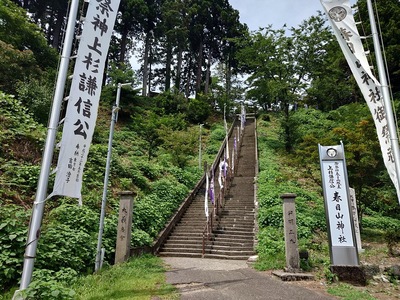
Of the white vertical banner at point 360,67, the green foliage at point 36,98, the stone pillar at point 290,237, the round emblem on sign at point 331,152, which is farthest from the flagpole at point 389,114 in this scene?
the green foliage at point 36,98

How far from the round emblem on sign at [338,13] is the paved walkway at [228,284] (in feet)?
18.2

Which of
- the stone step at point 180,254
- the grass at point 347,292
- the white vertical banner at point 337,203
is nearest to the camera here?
the grass at point 347,292

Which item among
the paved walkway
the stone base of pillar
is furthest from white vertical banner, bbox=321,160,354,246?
the paved walkway

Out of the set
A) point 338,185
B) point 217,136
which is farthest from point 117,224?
point 217,136

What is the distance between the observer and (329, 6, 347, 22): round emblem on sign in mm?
5234

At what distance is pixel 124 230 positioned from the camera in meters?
8.57

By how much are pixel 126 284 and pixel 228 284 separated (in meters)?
2.40

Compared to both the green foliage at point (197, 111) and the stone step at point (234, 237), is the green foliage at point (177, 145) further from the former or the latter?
the green foliage at point (197, 111)

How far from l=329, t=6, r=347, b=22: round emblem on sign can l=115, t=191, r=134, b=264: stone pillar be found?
715 cm

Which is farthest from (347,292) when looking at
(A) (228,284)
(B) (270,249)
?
(B) (270,249)

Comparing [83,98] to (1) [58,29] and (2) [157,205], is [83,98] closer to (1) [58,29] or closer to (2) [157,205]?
(2) [157,205]

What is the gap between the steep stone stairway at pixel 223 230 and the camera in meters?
10.7

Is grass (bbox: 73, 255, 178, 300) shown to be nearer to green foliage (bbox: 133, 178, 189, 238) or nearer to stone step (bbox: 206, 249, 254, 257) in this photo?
green foliage (bbox: 133, 178, 189, 238)

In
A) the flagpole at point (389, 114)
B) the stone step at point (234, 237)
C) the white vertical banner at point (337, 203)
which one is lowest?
the stone step at point (234, 237)
